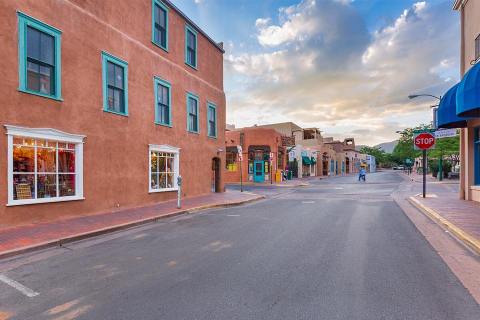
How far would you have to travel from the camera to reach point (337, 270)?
5125 millimetres

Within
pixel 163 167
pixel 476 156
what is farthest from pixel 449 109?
pixel 163 167

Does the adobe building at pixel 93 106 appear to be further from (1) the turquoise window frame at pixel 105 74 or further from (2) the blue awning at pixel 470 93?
(2) the blue awning at pixel 470 93

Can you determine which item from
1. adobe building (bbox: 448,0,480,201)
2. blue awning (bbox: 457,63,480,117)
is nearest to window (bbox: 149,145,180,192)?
blue awning (bbox: 457,63,480,117)

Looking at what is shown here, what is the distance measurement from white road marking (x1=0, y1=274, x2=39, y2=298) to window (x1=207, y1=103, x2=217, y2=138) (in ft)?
49.9

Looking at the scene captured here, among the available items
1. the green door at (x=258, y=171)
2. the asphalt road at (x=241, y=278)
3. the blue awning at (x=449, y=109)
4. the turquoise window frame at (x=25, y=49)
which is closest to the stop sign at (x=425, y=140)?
the blue awning at (x=449, y=109)

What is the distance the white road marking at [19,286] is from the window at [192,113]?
501 inches

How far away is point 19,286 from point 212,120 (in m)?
16.3

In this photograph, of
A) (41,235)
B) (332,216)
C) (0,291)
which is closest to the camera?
(0,291)

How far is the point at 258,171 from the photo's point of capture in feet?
114

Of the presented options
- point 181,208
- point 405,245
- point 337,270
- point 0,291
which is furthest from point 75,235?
point 405,245

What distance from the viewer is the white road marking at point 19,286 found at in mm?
4309

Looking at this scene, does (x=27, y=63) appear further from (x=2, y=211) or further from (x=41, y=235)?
(x=41, y=235)

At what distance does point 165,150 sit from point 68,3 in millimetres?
7079

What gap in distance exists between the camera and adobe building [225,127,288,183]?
34219mm
